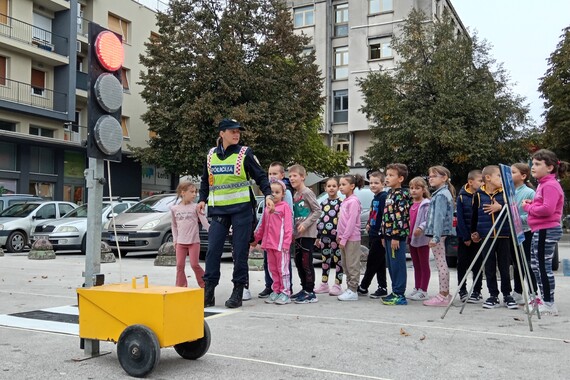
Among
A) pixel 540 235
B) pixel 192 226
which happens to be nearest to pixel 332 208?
pixel 192 226

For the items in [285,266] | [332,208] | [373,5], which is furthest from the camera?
[373,5]

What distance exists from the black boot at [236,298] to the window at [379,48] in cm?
3890

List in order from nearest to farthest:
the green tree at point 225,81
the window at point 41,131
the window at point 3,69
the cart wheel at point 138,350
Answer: the cart wheel at point 138,350, the green tree at point 225,81, the window at point 3,69, the window at point 41,131

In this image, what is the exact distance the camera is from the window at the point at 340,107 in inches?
1868

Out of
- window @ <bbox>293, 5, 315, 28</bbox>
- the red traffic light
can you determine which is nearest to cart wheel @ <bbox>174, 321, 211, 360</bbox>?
the red traffic light

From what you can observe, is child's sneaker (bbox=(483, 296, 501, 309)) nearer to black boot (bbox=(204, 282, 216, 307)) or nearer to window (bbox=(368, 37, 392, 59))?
black boot (bbox=(204, 282, 216, 307))

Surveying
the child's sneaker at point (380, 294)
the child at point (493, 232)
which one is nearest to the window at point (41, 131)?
the child's sneaker at point (380, 294)

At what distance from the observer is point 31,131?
31.0m

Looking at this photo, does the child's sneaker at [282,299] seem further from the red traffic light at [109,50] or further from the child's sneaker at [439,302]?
the red traffic light at [109,50]

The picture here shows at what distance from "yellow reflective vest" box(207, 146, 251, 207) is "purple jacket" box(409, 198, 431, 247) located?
2479 mm

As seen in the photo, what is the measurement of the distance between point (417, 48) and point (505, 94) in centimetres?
495

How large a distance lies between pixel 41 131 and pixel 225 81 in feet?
33.4

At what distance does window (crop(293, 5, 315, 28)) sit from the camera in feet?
160

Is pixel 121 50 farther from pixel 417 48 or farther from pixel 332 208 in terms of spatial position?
pixel 417 48
